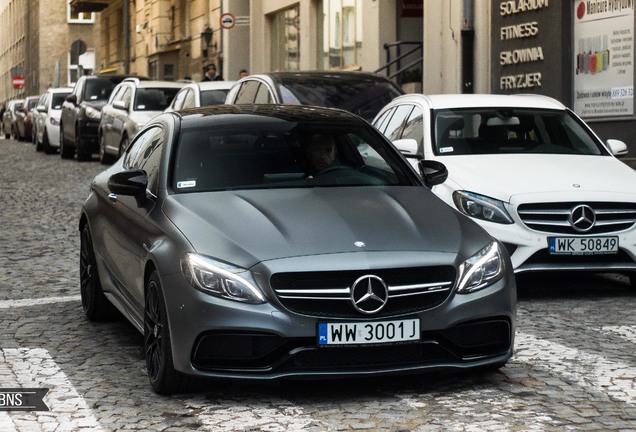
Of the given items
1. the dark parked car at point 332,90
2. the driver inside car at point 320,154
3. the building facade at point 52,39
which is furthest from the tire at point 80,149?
the building facade at point 52,39

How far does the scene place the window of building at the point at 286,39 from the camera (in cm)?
3509

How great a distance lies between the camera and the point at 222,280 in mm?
6109

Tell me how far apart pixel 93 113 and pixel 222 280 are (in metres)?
23.6

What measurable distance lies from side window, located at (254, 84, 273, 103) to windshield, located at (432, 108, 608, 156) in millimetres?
5158

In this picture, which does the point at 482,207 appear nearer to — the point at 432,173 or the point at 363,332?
the point at 432,173

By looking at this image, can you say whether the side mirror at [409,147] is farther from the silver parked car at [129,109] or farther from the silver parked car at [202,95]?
the silver parked car at [129,109]

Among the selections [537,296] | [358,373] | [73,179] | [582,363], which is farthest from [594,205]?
[73,179]

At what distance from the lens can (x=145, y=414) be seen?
602 centimetres

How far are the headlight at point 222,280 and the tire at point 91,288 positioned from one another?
2.40 meters

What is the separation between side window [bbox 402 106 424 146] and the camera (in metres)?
11.4

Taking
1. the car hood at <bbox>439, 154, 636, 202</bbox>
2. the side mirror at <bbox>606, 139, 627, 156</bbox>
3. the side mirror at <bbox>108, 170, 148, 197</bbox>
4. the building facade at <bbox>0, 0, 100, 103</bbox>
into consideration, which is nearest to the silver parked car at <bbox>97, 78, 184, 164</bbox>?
the side mirror at <bbox>606, 139, 627, 156</bbox>

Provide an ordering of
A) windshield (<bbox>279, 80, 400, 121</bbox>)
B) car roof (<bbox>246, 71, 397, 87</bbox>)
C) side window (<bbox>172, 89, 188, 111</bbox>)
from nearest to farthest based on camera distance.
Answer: windshield (<bbox>279, 80, 400, 121</bbox>) → car roof (<bbox>246, 71, 397, 87</bbox>) → side window (<bbox>172, 89, 188, 111</bbox>)

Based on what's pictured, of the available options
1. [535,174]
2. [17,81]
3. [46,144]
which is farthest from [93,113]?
[17,81]

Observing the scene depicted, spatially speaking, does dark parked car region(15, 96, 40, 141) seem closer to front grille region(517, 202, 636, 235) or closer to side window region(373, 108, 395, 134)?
side window region(373, 108, 395, 134)
